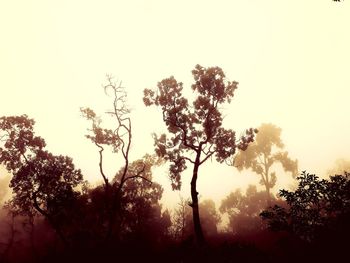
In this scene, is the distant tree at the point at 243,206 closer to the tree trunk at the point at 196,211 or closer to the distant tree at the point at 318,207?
the tree trunk at the point at 196,211

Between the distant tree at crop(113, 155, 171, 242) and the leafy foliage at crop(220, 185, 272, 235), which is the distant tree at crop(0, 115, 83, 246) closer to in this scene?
the distant tree at crop(113, 155, 171, 242)

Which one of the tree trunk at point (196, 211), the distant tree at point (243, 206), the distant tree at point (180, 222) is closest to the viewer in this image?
the tree trunk at point (196, 211)

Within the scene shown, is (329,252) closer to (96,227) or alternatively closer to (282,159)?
(96,227)

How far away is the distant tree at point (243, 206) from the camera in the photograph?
73312 millimetres

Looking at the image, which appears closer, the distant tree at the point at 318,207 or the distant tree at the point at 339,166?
the distant tree at the point at 318,207

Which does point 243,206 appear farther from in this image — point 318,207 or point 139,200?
point 318,207

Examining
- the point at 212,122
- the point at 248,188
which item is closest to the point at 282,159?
the point at 248,188

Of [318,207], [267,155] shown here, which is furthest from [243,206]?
[318,207]

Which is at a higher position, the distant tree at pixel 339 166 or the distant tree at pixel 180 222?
→ the distant tree at pixel 339 166

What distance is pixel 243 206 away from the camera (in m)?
76.2

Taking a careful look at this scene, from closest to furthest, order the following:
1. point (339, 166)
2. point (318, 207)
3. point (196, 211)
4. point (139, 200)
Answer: point (318, 207)
point (196, 211)
point (139, 200)
point (339, 166)

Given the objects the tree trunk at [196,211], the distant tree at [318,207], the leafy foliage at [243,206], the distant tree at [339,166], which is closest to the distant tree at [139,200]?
the tree trunk at [196,211]

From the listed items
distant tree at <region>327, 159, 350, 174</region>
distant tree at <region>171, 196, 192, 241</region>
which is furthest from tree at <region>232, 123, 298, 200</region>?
distant tree at <region>327, 159, 350, 174</region>

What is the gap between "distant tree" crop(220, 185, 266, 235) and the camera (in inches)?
2886
